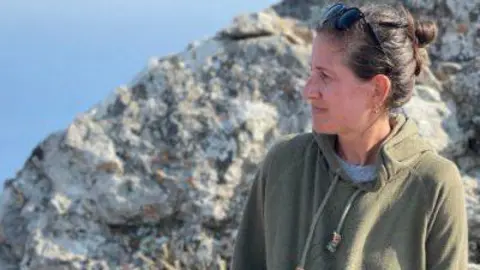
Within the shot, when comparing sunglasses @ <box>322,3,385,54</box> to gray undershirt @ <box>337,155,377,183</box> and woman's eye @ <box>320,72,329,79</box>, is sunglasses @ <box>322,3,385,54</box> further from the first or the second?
gray undershirt @ <box>337,155,377,183</box>

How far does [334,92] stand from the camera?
2.57 meters

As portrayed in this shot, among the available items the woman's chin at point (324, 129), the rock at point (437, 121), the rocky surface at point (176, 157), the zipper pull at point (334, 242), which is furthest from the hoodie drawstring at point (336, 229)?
the rock at point (437, 121)

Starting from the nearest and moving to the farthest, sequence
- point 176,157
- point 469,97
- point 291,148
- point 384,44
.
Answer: point 384,44 → point 291,148 → point 176,157 → point 469,97

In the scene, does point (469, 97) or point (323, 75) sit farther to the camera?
point (469, 97)

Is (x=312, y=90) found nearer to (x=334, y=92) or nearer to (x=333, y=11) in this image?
(x=334, y=92)

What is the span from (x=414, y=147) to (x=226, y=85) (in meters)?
2.56

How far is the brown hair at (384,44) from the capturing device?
2508 millimetres

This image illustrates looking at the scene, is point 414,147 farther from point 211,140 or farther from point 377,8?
point 211,140

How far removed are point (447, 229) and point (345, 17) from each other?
25.1 inches

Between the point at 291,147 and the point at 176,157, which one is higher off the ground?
the point at 291,147

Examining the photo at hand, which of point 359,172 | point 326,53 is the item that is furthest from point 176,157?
point 326,53

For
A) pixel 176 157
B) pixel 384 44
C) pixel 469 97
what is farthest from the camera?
pixel 469 97

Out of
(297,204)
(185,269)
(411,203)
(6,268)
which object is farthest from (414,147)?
(6,268)

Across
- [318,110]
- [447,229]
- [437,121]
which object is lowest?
[437,121]
